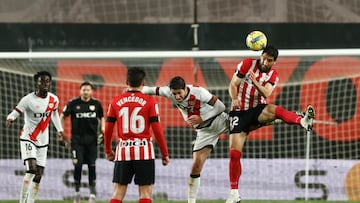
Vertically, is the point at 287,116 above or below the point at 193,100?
below

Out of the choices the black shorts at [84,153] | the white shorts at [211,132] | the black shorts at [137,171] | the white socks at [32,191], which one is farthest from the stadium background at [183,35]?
the black shorts at [137,171]

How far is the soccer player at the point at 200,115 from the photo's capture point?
11680 mm

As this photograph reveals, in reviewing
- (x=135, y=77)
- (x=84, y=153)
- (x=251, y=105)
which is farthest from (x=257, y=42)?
(x=84, y=153)

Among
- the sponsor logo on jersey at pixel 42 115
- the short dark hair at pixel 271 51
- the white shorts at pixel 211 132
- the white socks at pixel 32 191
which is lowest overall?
the white socks at pixel 32 191

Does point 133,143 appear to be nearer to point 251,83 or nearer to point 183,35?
point 251,83

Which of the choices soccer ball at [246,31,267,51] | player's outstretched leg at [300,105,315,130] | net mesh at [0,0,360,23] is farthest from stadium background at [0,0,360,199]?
player's outstretched leg at [300,105,315,130]

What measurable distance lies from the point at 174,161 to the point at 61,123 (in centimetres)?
326

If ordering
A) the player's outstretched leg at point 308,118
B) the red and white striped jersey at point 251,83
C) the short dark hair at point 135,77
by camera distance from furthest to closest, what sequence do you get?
the red and white striped jersey at point 251,83 → the player's outstretched leg at point 308,118 → the short dark hair at point 135,77

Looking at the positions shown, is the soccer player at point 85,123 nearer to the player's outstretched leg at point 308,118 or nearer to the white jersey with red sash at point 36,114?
the white jersey with red sash at point 36,114

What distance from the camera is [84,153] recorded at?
1434cm

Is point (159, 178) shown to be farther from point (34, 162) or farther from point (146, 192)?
point (146, 192)

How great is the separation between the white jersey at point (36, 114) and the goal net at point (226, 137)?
3293 mm

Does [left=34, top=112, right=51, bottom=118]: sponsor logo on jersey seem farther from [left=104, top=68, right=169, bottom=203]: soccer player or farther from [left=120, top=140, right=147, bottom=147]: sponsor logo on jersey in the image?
[left=120, top=140, right=147, bottom=147]: sponsor logo on jersey

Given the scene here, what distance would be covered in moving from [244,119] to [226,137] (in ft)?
16.5
